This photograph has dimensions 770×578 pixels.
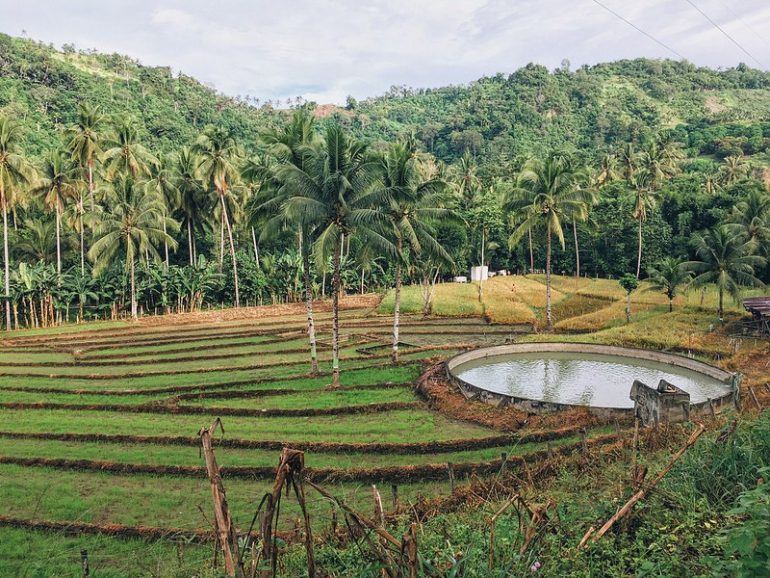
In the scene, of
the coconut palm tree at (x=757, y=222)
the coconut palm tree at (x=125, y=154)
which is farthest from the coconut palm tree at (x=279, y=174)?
the coconut palm tree at (x=757, y=222)

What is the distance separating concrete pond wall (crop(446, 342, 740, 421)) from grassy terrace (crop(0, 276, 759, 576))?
5.94 feet

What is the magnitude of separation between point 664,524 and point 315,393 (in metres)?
18.6

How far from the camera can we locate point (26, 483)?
15805 mm

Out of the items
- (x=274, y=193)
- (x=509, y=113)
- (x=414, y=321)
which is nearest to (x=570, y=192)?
(x=414, y=321)

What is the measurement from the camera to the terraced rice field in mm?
13016

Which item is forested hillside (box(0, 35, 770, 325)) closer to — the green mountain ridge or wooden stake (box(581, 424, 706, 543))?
the green mountain ridge

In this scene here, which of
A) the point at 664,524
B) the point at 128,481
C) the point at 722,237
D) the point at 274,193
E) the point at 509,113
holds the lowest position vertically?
the point at 128,481

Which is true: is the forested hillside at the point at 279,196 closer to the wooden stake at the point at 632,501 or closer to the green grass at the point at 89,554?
the green grass at the point at 89,554

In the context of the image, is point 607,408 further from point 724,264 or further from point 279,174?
point 724,264

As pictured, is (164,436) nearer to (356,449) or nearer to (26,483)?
(26,483)

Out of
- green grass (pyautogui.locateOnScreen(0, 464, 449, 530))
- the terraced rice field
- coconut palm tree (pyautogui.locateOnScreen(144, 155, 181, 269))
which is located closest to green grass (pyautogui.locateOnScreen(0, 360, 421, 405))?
the terraced rice field

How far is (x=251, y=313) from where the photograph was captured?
48438mm

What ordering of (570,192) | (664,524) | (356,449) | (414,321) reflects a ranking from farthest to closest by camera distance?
(414,321), (570,192), (356,449), (664,524)

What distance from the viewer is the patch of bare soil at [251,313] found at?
4528 centimetres
